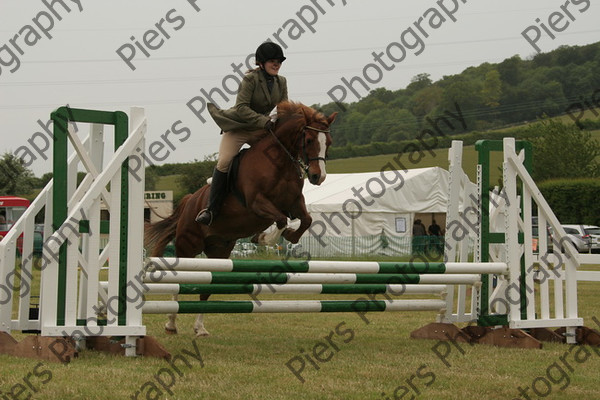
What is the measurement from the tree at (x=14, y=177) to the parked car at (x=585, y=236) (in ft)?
83.1

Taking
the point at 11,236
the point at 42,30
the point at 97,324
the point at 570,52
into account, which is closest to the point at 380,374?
the point at 97,324

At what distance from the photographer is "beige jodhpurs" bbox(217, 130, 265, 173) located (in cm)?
615

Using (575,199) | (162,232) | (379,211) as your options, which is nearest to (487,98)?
(575,199)

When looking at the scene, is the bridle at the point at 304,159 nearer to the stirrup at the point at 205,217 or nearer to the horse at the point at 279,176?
the horse at the point at 279,176

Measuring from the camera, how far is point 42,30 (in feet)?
28.1

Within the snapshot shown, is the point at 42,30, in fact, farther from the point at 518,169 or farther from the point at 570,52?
the point at 570,52

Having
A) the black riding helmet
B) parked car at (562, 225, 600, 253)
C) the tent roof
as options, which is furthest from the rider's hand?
parked car at (562, 225, 600, 253)

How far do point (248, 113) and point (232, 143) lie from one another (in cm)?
39

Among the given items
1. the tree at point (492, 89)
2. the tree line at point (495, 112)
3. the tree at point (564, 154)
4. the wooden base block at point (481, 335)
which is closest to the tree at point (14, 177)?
the tree line at point (495, 112)

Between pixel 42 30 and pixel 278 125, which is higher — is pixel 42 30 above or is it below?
above

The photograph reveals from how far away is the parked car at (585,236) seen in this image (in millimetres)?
26188

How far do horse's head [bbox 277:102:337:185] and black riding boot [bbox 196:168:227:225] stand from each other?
0.73 meters

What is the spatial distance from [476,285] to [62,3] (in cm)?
618

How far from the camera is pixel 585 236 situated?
2719 centimetres
